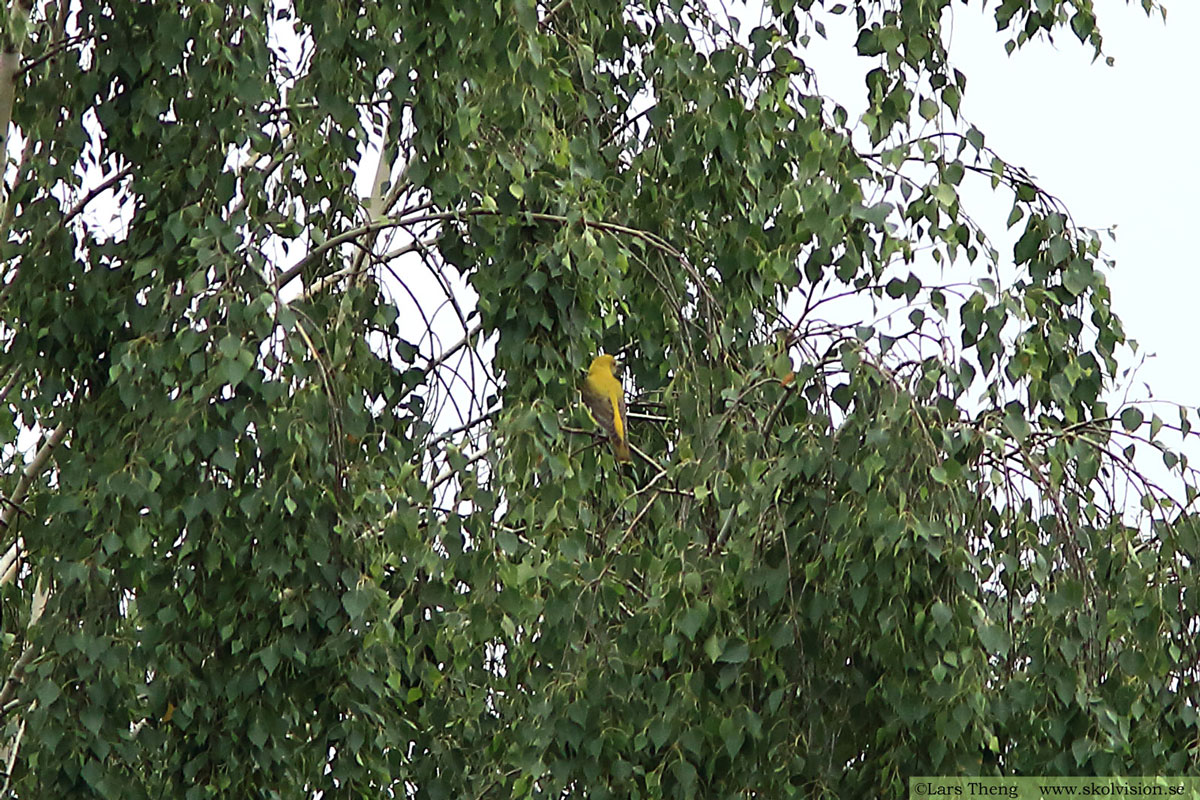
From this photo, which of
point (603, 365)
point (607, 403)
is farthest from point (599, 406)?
point (603, 365)

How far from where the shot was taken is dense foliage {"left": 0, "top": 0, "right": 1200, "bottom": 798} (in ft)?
10.1

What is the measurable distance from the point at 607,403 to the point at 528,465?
2.84 feet

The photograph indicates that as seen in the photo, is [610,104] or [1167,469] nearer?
[1167,469]

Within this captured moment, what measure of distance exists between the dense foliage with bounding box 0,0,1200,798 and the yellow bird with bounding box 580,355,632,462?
0.35ft

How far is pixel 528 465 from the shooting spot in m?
3.46

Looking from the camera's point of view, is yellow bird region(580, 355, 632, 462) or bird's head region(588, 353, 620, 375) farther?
bird's head region(588, 353, 620, 375)

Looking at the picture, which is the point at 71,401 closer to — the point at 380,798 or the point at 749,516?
the point at 380,798

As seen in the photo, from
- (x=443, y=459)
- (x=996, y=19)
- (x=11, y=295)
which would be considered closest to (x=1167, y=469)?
(x=996, y=19)

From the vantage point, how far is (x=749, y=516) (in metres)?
3.25

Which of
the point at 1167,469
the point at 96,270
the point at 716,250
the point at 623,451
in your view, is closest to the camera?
the point at 1167,469

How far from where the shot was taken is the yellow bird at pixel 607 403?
423 cm

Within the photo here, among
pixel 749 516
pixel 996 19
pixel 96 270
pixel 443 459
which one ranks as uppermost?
pixel 996 19

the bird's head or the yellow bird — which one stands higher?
the bird's head

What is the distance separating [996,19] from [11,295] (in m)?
2.22
